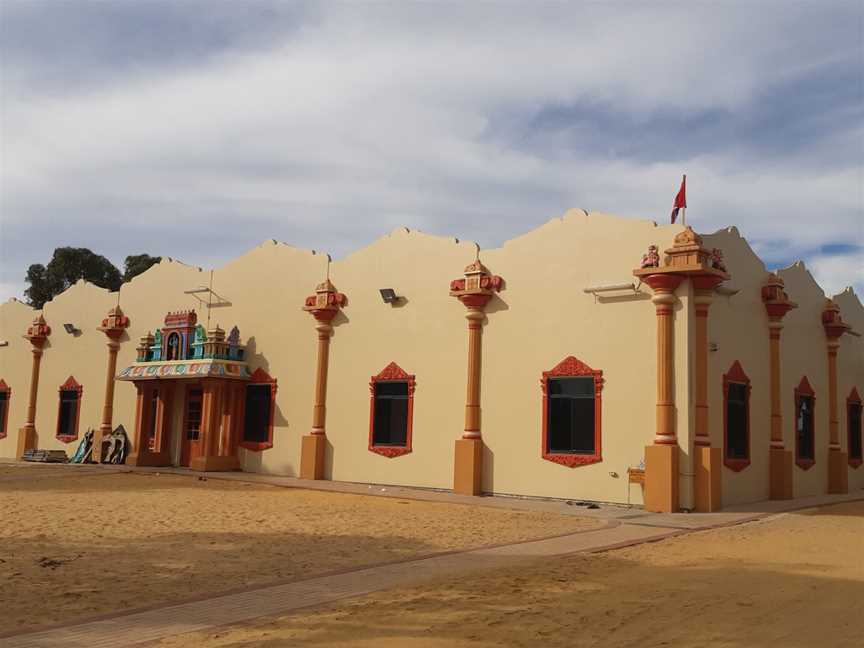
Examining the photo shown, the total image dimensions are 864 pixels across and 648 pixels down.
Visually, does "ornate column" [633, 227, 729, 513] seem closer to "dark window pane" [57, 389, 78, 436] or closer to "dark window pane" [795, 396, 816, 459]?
"dark window pane" [795, 396, 816, 459]

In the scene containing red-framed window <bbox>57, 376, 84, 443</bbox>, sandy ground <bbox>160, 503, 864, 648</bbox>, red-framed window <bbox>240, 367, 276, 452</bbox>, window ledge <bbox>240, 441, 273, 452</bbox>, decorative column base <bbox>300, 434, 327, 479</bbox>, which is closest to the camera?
sandy ground <bbox>160, 503, 864, 648</bbox>

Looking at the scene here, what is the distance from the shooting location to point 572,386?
16.5m

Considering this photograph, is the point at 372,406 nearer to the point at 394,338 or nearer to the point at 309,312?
the point at 394,338

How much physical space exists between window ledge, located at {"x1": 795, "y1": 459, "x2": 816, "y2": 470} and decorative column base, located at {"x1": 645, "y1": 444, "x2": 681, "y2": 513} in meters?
5.82

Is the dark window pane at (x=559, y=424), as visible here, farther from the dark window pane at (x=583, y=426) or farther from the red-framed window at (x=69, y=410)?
the red-framed window at (x=69, y=410)

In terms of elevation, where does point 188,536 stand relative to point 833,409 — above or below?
below

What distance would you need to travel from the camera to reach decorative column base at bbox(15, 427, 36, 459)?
2688 centimetres

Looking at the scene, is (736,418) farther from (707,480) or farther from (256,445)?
(256,445)

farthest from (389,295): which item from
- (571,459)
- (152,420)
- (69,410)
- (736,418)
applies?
(69,410)

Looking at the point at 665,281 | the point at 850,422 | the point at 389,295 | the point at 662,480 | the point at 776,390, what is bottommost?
the point at 662,480

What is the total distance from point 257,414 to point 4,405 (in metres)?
12.1

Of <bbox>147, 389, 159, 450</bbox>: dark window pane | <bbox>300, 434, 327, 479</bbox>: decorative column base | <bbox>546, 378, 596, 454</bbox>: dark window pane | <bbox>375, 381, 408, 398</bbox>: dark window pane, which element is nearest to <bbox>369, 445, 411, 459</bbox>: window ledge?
<bbox>375, 381, 408, 398</bbox>: dark window pane

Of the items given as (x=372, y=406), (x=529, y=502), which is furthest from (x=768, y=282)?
(x=372, y=406)

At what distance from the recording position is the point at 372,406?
19531 millimetres
